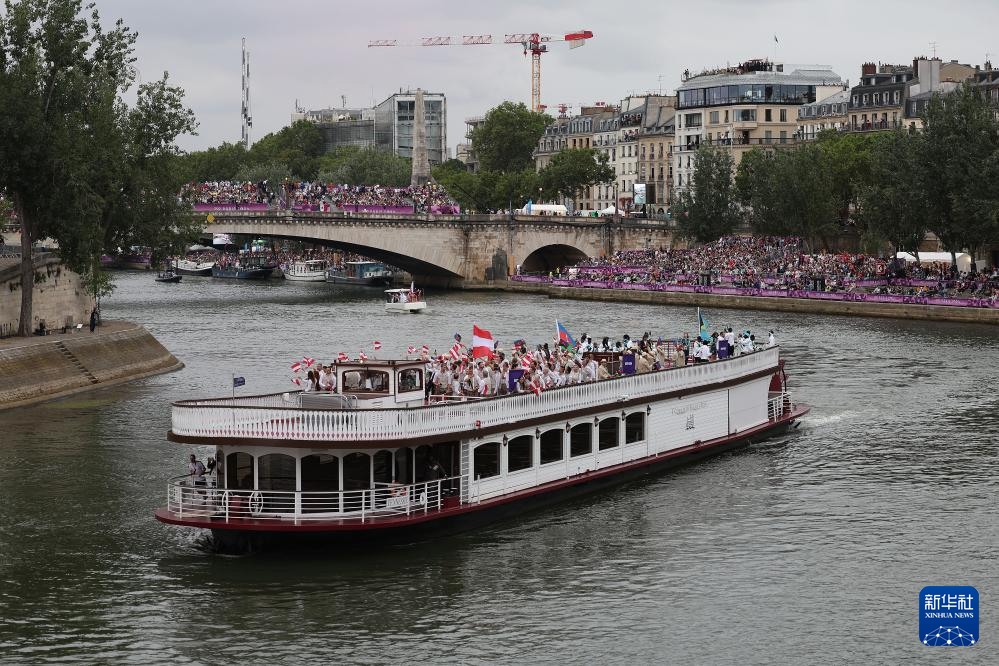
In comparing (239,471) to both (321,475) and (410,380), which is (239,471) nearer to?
(321,475)

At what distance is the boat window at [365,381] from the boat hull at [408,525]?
3.42 metres

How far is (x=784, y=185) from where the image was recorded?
352ft

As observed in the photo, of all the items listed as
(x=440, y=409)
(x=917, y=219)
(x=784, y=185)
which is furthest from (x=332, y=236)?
(x=440, y=409)

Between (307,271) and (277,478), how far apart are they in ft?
369

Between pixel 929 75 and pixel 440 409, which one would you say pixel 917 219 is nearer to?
pixel 929 75

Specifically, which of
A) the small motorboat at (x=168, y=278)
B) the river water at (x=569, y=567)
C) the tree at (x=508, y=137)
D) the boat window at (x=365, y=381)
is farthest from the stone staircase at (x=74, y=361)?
the tree at (x=508, y=137)

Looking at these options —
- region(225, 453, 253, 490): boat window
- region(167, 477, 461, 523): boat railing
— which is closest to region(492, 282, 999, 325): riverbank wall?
region(167, 477, 461, 523): boat railing

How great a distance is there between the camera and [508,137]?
183 meters

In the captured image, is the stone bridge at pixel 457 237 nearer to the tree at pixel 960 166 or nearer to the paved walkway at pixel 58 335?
the tree at pixel 960 166

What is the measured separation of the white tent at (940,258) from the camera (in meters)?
94.6

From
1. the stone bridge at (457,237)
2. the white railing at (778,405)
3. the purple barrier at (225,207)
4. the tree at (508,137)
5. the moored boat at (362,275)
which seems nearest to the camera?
the white railing at (778,405)

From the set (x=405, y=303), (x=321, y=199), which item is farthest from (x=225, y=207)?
(x=405, y=303)

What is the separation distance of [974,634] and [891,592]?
7.66 ft

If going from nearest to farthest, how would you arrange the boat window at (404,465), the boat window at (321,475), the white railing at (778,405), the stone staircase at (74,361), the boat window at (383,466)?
the boat window at (321,475) < the boat window at (383,466) < the boat window at (404,465) < the white railing at (778,405) < the stone staircase at (74,361)
